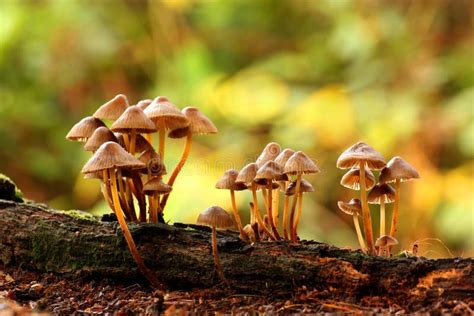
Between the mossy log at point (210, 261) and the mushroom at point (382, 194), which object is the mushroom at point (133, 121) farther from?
the mushroom at point (382, 194)

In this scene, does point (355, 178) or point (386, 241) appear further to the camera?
point (355, 178)

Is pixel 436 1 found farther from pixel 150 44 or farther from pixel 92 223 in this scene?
pixel 92 223

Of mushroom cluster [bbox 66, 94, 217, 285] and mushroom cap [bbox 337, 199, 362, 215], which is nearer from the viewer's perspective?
mushroom cluster [bbox 66, 94, 217, 285]

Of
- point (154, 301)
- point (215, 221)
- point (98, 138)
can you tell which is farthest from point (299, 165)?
point (98, 138)

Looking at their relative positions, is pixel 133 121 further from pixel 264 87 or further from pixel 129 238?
pixel 264 87

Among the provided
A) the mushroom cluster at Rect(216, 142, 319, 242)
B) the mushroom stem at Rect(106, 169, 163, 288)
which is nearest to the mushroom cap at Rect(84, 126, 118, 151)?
the mushroom stem at Rect(106, 169, 163, 288)

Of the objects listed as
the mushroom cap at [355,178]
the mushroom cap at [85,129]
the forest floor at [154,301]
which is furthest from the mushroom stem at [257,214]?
the mushroom cap at [85,129]

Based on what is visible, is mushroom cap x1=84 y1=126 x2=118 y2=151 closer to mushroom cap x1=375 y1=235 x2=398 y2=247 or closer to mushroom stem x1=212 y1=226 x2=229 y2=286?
mushroom stem x1=212 y1=226 x2=229 y2=286

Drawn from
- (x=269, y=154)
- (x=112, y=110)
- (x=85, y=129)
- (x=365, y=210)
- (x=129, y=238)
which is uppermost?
(x=112, y=110)
